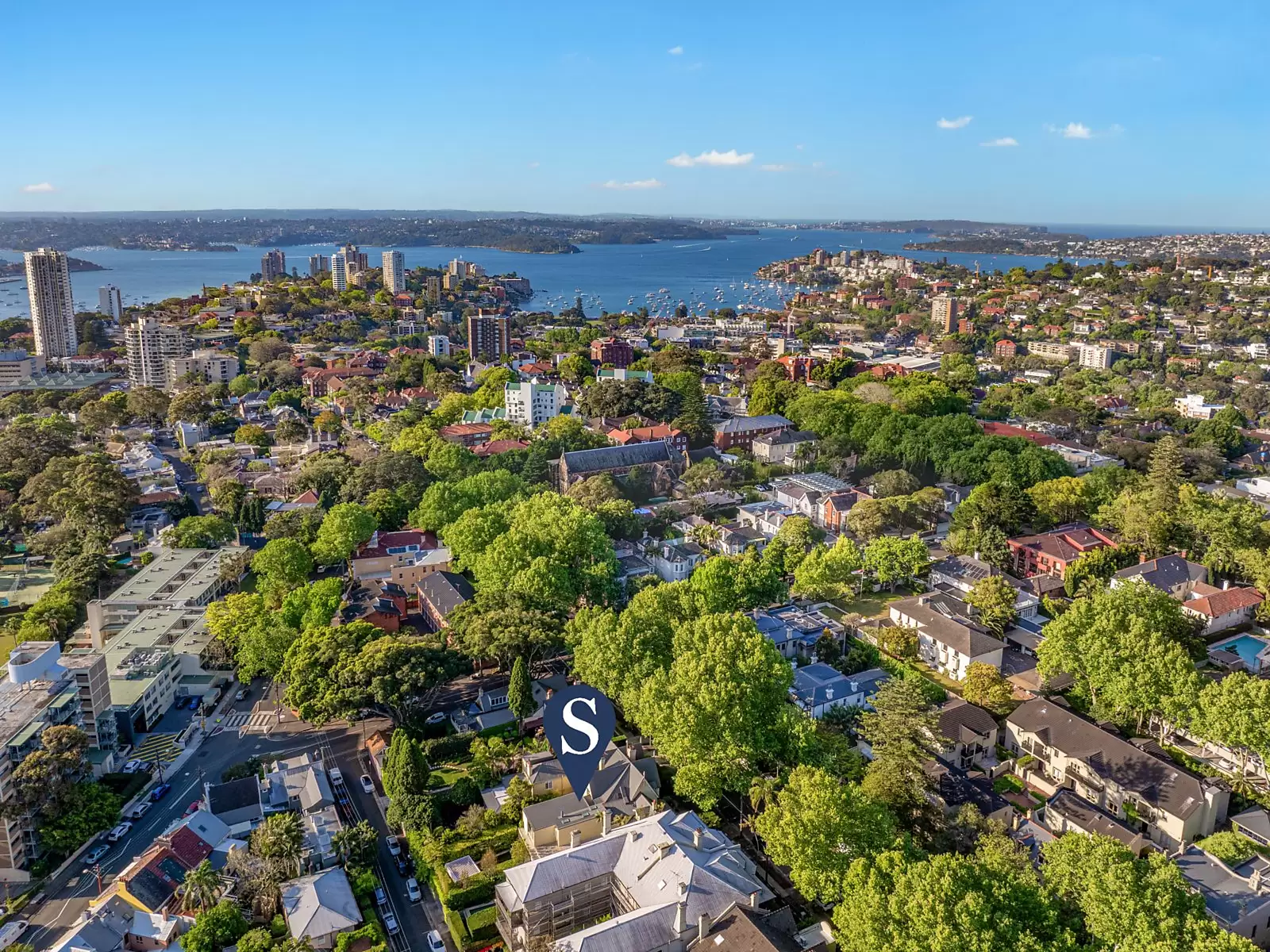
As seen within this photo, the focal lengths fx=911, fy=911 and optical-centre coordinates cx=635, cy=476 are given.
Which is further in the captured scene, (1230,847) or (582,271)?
(582,271)

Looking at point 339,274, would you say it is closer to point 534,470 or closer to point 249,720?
point 534,470

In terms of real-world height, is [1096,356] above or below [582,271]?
below

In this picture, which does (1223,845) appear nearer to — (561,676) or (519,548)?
(561,676)

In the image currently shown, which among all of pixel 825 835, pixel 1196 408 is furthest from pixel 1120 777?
pixel 1196 408

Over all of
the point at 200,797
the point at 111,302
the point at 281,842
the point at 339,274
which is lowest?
the point at 200,797

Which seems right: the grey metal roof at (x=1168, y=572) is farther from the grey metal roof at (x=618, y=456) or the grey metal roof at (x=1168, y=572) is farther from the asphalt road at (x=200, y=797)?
the asphalt road at (x=200, y=797)

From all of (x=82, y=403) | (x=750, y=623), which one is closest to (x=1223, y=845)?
(x=750, y=623)

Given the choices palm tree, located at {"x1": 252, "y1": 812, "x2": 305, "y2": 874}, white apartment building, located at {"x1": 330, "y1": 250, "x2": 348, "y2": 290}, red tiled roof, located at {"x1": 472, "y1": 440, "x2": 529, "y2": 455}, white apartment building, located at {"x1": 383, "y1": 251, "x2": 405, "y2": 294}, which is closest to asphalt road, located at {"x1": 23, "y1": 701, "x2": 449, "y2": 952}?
palm tree, located at {"x1": 252, "y1": 812, "x2": 305, "y2": 874}
